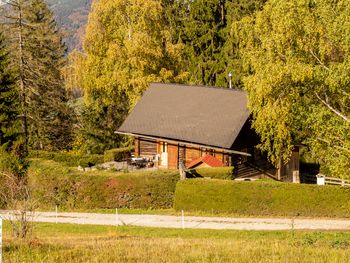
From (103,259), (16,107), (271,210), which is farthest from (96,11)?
(103,259)

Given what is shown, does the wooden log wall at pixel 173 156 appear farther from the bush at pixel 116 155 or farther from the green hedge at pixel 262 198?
the green hedge at pixel 262 198

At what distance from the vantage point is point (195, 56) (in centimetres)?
6906

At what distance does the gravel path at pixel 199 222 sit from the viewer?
2898 cm

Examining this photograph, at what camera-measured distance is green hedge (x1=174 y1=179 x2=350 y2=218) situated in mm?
31469

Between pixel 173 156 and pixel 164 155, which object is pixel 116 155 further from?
pixel 173 156

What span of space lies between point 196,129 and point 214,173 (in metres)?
6.58

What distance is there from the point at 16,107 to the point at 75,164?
7.33 m

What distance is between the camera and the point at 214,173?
117 ft

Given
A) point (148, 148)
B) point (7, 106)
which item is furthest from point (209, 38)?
point (7, 106)

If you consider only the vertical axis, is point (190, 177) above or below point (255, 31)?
below

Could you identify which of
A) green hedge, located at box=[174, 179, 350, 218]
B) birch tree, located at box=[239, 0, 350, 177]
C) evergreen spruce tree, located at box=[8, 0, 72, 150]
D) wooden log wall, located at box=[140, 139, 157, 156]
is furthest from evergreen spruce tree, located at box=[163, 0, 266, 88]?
birch tree, located at box=[239, 0, 350, 177]

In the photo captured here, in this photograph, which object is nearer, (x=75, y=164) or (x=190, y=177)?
(x=190, y=177)

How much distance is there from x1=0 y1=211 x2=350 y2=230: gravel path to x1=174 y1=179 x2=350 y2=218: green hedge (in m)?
0.96

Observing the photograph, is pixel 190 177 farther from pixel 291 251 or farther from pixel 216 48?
pixel 216 48
